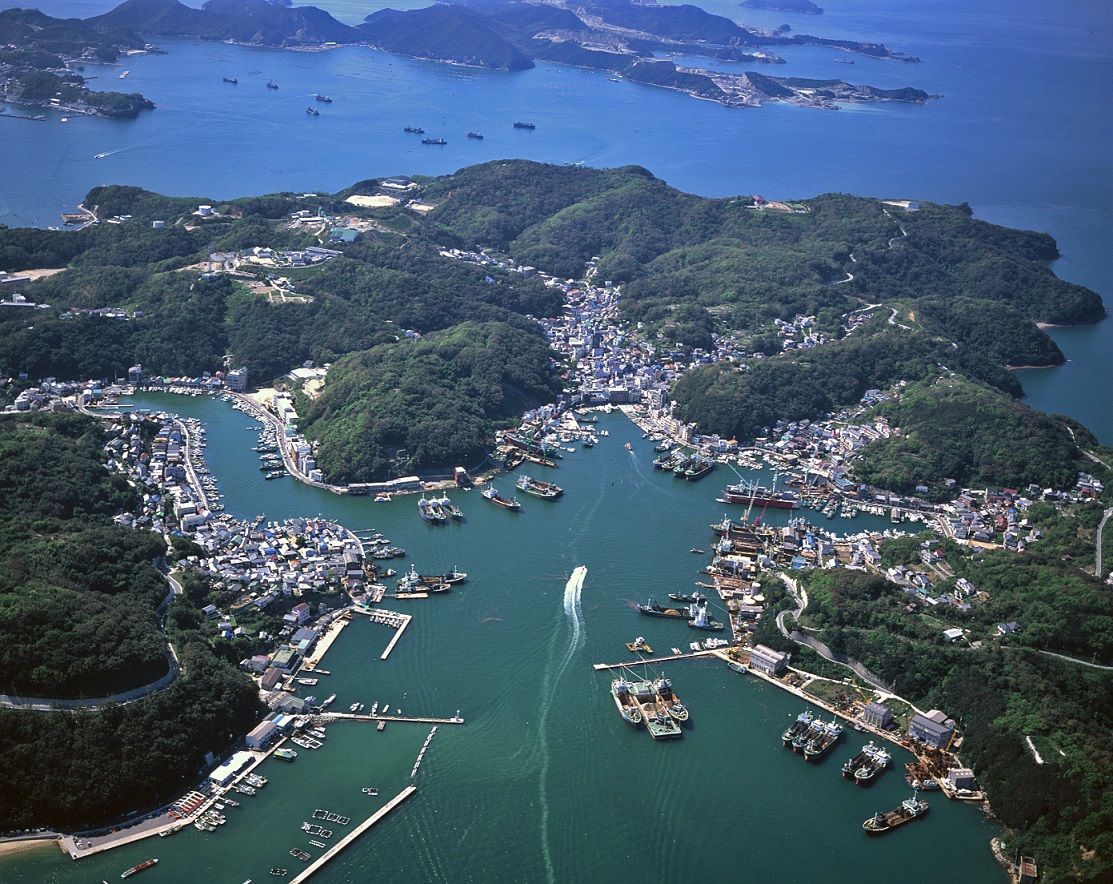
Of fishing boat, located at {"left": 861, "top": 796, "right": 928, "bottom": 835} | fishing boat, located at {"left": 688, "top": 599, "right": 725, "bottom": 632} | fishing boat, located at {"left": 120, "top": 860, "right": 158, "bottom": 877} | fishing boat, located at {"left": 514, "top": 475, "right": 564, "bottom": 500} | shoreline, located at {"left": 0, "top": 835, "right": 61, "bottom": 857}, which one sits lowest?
fishing boat, located at {"left": 120, "top": 860, "right": 158, "bottom": 877}

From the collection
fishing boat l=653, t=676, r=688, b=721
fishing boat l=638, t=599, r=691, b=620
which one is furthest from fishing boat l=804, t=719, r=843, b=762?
fishing boat l=638, t=599, r=691, b=620

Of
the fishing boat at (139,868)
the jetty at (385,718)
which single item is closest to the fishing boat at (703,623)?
the jetty at (385,718)

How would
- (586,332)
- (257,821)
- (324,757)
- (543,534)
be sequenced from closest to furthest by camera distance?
1. (257,821)
2. (324,757)
3. (543,534)
4. (586,332)

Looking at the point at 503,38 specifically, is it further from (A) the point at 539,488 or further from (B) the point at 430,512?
(B) the point at 430,512

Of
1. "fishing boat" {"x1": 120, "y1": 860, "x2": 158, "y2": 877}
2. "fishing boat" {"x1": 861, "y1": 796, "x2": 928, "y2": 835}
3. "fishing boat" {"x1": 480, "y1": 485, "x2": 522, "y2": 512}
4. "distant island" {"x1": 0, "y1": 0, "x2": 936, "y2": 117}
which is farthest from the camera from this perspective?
"distant island" {"x1": 0, "y1": 0, "x2": 936, "y2": 117}

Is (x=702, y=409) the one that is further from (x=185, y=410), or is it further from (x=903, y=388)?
(x=185, y=410)

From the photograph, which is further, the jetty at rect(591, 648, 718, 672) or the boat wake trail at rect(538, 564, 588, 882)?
the jetty at rect(591, 648, 718, 672)

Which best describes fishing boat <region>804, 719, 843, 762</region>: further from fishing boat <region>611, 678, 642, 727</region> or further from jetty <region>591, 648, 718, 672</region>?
fishing boat <region>611, 678, 642, 727</region>

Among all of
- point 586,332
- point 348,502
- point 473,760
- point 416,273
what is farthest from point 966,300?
point 473,760
